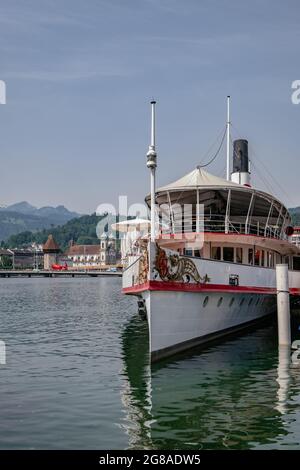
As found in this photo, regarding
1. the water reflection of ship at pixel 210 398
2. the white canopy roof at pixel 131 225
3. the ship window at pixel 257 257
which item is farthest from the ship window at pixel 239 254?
the white canopy roof at pixel 131 225

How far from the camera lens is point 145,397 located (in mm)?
15523

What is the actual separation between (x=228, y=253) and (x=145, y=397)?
12439mm

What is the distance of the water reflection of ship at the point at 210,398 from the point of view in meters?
12.3

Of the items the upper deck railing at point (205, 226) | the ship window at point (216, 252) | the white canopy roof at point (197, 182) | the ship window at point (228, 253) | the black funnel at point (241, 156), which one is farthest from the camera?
the black funnel at point (241, 156)

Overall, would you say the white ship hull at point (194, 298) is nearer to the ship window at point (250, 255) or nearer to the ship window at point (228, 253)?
the ship window at point (250, 255)

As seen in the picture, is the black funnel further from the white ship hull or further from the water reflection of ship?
the water reflection of ship

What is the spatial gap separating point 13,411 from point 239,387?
6.80m

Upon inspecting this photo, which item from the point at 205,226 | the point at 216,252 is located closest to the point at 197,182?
the point at 205,226

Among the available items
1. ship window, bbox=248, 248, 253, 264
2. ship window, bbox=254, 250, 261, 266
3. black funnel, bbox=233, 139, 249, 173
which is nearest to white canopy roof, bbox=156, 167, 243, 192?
ship window, bbox=248, 248, 253, 264

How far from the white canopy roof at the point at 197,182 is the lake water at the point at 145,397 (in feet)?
23.4

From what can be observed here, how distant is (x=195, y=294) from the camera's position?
2092cm

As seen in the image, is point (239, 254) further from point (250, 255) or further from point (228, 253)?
point (250, 255)
